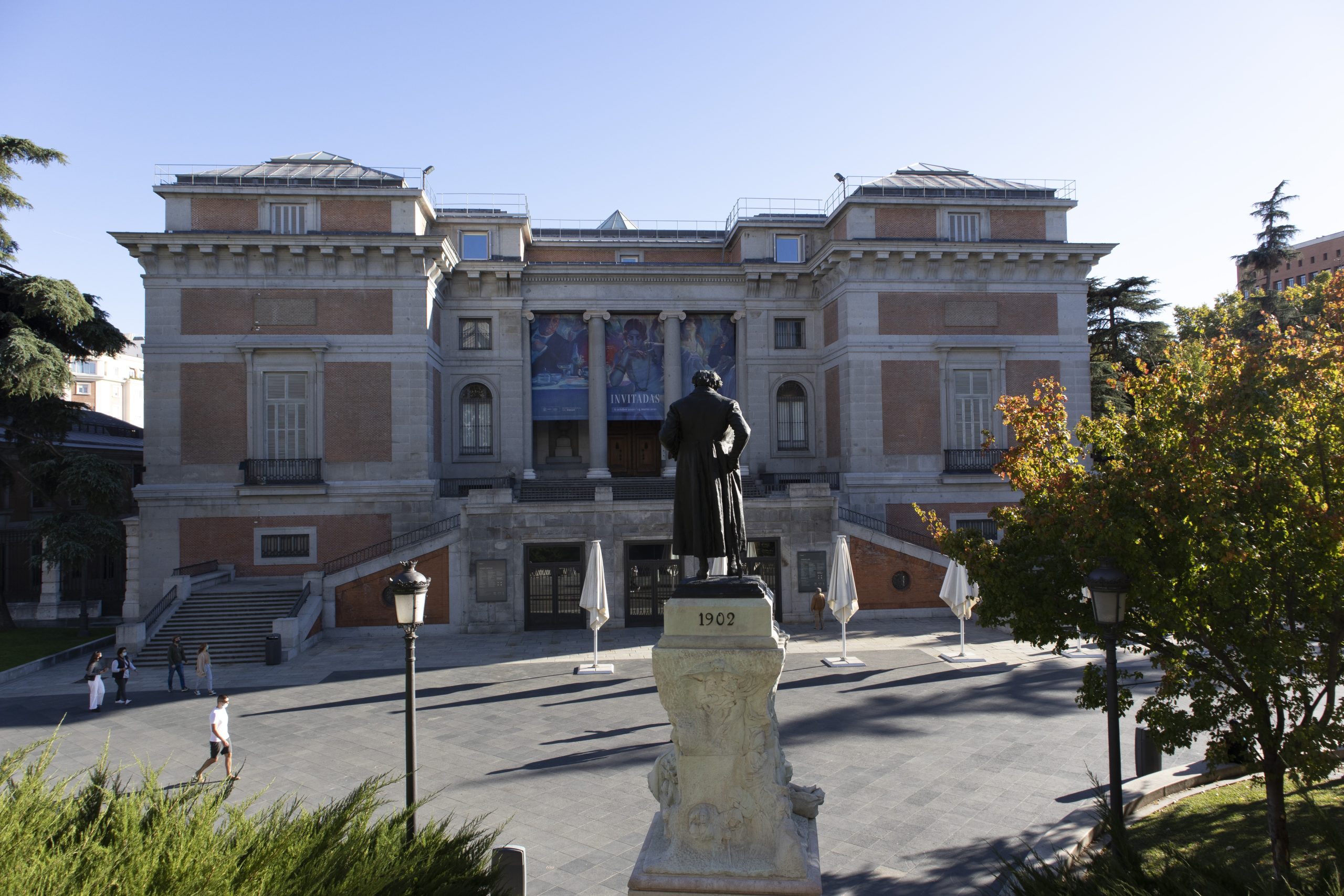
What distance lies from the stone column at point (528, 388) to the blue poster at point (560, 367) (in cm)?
13

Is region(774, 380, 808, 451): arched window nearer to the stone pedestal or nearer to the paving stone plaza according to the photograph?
the paving stone plaza

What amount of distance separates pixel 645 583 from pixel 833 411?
11.0 m

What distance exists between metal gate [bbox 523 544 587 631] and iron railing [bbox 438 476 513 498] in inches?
189

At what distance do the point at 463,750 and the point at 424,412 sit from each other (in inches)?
654

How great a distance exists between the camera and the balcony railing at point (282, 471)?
27672 mm

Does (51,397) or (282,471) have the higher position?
(51,397)

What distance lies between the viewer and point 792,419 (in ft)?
112

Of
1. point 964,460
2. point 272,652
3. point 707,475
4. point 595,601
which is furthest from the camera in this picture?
point 964,460

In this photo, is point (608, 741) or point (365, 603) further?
point (365, 603)

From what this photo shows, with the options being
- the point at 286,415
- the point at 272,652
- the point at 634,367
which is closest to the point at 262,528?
the point at 286,415

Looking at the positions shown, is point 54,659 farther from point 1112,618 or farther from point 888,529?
point 1112,618

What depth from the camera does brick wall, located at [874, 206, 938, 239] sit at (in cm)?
3106

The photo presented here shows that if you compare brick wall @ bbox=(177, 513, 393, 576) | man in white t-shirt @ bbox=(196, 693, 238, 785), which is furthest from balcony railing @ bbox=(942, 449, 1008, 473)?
man in white t-shirt @ bbox=(196, 693, 238, 785)

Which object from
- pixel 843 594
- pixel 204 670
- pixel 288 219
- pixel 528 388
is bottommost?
pixel 204 670
